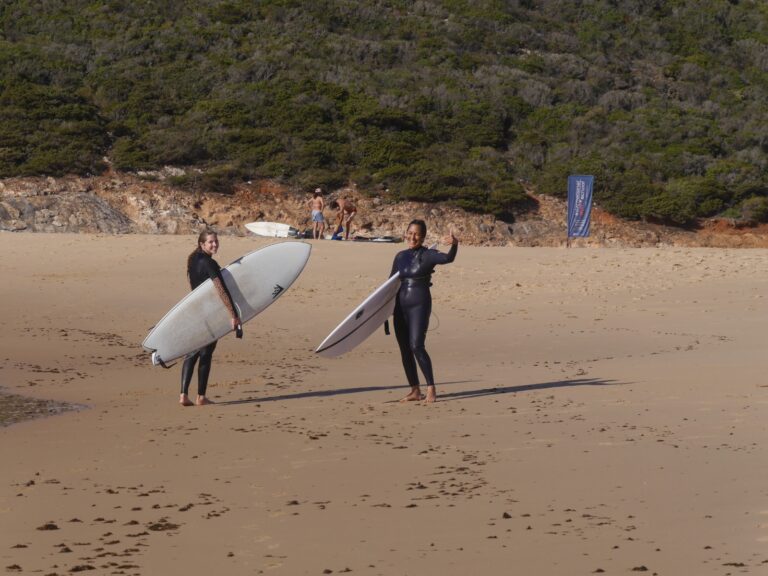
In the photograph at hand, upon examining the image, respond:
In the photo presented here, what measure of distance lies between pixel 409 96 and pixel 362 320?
29.1m

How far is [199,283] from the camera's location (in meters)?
9.27

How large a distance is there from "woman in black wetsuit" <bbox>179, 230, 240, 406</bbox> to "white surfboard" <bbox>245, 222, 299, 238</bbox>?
15453 millimetres

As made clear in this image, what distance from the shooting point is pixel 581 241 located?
28312 mm

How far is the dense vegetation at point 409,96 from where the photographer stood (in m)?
A: 31.4

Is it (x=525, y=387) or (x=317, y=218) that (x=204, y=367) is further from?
(x=317, y=218)

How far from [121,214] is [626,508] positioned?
2381cm

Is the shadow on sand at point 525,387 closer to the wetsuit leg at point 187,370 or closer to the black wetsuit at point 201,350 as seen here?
the black wetsuit at point 201,350

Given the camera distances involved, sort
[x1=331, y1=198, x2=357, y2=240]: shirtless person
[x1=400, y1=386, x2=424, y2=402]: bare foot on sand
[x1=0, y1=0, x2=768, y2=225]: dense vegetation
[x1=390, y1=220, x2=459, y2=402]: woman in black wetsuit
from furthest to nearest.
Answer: [x1=0, y1=0, x2=768, y2=225]: dense vegetation, [x1=331, y1=198, x2=357, y2=240]: shirtless person, [x1=400, y1=386, x2=424, y2=402]: bare foot on sand, [x1=390, y1=220, x2=459, y2=402]: woman in black wetsuit

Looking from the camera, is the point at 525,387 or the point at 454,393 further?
the point at 525,387

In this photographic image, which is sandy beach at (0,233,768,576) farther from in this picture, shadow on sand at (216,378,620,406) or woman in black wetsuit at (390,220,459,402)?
woman in black wetsuit at (390,220,459,402)

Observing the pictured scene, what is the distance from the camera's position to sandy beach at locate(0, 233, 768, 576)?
488cm

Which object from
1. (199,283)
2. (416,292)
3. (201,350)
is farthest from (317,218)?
(416,292)

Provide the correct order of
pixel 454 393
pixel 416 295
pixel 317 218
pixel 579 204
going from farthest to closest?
pixel 579 204
pixel 317 218
pixel 454 393
pixel 416 295

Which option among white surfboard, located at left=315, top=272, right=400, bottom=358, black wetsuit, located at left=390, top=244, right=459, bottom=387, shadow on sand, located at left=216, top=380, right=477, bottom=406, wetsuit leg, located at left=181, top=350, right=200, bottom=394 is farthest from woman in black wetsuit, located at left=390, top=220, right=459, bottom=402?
wetsuit leg, located at left=181, top=350, right=200, bottom=394
